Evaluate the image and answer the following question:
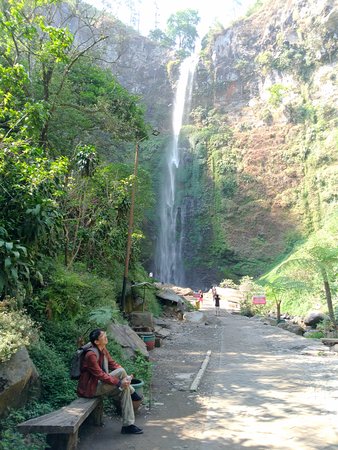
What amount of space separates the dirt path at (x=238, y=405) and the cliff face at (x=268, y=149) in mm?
30630

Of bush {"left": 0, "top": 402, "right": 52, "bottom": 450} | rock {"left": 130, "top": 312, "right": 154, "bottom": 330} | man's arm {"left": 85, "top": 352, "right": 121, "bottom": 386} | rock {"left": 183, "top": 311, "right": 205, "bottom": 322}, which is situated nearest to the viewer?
bush {"left": 0, "top": 402, "right": 52, "bottom": 450}

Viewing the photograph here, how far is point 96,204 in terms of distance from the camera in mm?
13984

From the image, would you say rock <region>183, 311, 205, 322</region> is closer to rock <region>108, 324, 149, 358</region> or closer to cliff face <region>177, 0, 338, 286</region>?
rock <region>108, 324, 149, 358</region>

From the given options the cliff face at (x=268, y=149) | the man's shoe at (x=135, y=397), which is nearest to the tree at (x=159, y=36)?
the cliff face at (x=268, y=149)

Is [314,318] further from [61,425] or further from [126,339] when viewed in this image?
[61,425]

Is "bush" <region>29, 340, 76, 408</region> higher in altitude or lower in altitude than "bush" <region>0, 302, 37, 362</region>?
lower

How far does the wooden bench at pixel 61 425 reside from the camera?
12.2 ft

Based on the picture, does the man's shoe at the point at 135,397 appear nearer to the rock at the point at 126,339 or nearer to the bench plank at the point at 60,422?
the bench plank at the point at 60,422

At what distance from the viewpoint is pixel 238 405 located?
5.82 m

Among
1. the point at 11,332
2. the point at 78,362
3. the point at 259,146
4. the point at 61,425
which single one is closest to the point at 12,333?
the point at 11,332

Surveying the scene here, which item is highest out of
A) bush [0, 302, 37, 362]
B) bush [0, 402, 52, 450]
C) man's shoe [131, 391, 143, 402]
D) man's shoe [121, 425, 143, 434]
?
bush [0, 302, 37, 362]

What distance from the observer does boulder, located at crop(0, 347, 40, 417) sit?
14.0 ft

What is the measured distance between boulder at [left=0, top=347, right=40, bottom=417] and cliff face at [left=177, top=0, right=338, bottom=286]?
36.3 metres

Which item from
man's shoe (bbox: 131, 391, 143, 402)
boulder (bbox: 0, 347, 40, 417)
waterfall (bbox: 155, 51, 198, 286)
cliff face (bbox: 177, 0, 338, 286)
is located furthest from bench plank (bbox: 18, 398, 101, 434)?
waterfall (bbox: 155, 51, 198, 286)
